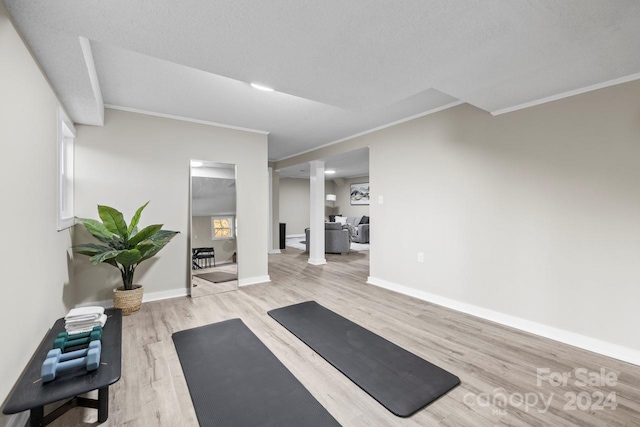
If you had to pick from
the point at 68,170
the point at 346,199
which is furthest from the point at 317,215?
the point at 346,199

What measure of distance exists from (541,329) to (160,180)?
4.54 m

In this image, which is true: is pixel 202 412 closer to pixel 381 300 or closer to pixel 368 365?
pixel 368 365

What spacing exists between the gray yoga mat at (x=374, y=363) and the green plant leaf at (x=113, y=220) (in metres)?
1.83

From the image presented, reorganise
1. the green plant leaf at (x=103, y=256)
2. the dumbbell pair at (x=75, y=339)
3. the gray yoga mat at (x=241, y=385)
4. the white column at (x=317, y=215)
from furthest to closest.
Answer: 1. the white column at (x=317, y=215)
2. the green plant leaf at (x=103, y=256)
3. the dumbbell pair at (x=75, y=339)
4. the gray yoga mat at (x=241, y=385)

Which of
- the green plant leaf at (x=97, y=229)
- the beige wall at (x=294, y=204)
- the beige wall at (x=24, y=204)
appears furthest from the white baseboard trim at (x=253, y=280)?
the beige wall at (x=294, y=204)

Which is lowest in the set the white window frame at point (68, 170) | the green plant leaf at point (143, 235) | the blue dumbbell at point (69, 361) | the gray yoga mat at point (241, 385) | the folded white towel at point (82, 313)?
the gray yoga mat at point (241, 385)

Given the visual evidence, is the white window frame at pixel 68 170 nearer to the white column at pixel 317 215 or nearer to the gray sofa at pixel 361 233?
the white column at pixel 317 215

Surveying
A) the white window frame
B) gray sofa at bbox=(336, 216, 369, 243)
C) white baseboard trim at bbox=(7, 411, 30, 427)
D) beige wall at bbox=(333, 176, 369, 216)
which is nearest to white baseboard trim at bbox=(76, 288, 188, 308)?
the white window frame

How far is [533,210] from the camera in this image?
2635 mm

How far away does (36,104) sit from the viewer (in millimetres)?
1809

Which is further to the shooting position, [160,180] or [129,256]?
[160,180]

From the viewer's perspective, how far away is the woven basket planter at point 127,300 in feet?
9.91

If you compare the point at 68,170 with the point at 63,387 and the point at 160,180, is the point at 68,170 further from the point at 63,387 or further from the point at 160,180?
the point at 63,387

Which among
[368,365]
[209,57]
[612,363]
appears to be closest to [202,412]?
[368,365]
